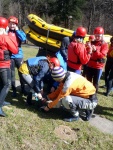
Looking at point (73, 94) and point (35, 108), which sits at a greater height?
point (73, 94)

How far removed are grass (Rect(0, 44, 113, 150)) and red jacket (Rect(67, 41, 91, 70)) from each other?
1.04 metres

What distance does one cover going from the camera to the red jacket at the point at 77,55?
15.6ft

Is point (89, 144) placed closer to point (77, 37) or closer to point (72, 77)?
point (72, 77)

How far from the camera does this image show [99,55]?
17.4 feet

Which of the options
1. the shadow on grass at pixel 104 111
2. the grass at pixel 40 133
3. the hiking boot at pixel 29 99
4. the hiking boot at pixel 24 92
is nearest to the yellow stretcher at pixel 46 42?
the hiking boot at pixel 24 92

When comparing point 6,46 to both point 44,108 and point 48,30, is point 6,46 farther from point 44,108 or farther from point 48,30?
point 48,30

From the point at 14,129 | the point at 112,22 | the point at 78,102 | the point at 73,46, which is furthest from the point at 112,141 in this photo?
the point at 112,22

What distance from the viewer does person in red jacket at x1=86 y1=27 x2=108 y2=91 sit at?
5.19 meters

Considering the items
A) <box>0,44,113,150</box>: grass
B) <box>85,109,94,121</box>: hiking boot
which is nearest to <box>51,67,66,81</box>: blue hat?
<box>0,44,113,150</box>: grass

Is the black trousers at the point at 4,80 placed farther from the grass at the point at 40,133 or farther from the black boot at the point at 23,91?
the black boot at the point at 23,91

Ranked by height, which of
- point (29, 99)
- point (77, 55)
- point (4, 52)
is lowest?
point (29, 99)

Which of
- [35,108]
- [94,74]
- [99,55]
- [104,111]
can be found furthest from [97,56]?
[35,108]

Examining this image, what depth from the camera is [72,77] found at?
4.07 meters

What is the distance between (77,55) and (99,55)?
71 cm
